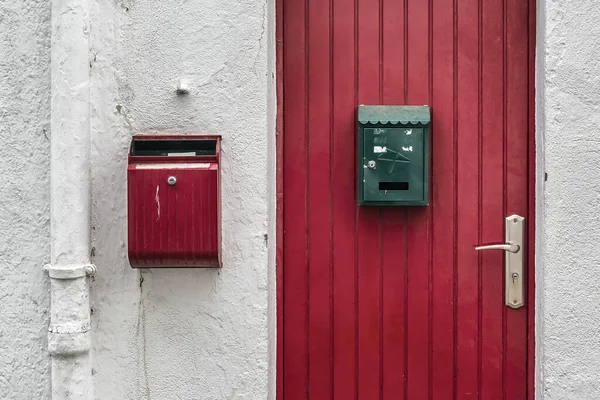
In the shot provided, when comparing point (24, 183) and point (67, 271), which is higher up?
point (24, 183)

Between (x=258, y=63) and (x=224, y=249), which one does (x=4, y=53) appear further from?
(x=224, y=249)

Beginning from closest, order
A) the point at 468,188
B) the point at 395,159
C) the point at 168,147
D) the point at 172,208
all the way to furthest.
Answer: the point at 172,208, the point at 168,147, the point at 395,159, the point at 468,188

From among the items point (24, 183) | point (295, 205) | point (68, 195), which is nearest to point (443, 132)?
point (295, 205)

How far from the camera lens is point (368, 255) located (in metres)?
2.77

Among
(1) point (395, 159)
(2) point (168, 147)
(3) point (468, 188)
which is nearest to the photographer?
(2) point (168, 147)

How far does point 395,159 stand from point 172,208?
0.92 meters

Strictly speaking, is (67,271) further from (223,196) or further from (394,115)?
(394,115)

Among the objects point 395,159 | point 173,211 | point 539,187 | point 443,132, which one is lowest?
point 173,211

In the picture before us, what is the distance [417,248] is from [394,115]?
1.89ft

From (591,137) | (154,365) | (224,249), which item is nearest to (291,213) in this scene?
(224,249)

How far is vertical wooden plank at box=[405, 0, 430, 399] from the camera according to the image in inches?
108

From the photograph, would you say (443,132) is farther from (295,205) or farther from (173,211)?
(173,211)

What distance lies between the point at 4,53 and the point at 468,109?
1911mm

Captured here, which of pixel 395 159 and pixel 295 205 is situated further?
pixel 295 205
